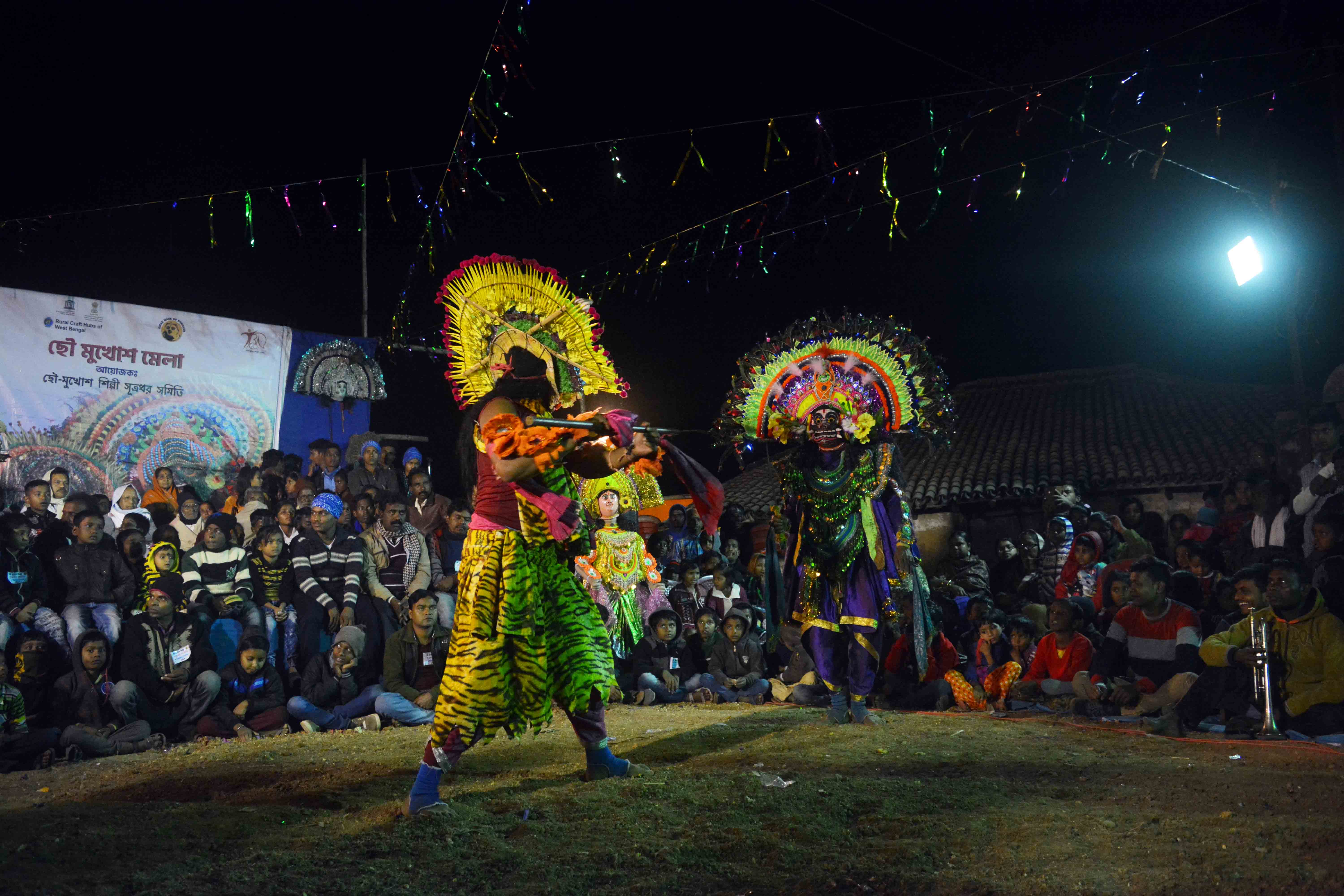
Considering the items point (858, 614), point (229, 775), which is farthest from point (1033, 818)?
point (229, 775)

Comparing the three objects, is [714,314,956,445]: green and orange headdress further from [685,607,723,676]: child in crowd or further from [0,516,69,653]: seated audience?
[0,516,69,653]: seated audience

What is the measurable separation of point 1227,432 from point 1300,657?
11577 millimetres

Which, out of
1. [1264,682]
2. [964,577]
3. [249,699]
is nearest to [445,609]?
[249,699]

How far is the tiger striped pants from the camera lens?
788cm

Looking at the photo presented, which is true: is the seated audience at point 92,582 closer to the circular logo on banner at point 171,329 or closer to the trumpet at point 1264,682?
the circular logo on banner at point 171,329

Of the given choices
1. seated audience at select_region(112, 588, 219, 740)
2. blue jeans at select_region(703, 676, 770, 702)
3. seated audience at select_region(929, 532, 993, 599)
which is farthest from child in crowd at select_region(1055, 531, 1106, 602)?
seated audience at select_region(112, 588, 219, 740)

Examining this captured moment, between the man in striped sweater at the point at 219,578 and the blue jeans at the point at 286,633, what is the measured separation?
0.14m

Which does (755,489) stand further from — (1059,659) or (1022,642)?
(1059,659)

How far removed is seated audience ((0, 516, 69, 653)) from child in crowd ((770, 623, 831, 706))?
17.9ft

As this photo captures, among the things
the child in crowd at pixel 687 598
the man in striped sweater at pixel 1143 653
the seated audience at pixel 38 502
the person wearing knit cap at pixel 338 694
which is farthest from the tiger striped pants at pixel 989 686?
the seated audience at pixel 38 502

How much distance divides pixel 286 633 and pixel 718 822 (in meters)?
5.02

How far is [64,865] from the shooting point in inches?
136

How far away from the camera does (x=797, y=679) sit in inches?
359

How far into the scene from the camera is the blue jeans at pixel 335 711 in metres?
7.29
